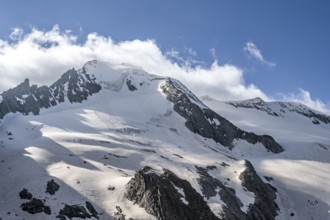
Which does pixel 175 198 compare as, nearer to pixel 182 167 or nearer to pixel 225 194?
pixel 225 194

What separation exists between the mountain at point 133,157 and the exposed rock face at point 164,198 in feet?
0.55

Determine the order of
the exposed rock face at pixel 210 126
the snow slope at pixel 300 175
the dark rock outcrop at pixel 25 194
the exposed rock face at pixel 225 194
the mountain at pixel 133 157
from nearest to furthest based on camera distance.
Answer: the dark rock outcrop at pixel 25 194 < the mountain at pixel 133 157 < the exposed rock face at pixel 225 194 < the snow slope at pixel 300 175 < the exposed rock face at pixel 210 126

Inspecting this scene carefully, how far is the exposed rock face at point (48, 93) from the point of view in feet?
473

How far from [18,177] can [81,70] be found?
121 m

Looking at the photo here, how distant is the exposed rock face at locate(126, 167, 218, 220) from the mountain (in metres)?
0.17

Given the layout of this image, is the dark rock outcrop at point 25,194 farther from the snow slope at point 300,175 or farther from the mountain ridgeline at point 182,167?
the snow slope at point 300,175

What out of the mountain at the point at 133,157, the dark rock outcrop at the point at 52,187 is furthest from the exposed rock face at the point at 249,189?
the dark rock outcrop at the point at 52,187

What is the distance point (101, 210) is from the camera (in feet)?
221

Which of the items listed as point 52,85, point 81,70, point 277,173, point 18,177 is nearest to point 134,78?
point 81,70

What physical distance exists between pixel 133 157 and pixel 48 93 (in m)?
76.6

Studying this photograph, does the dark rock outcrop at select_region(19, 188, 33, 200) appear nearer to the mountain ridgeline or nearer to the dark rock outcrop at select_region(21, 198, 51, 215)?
the dark rock outcrop at select_region(21, 198, 51, 215)

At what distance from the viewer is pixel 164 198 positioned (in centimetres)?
6794

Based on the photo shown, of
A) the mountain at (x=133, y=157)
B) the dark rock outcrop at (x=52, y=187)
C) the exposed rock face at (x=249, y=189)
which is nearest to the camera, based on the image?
the mountain at (x=133, y=157)

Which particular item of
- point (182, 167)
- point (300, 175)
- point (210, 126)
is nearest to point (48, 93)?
point (210, 126)
